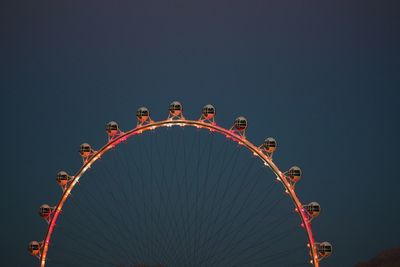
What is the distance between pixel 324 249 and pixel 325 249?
0.12 ft

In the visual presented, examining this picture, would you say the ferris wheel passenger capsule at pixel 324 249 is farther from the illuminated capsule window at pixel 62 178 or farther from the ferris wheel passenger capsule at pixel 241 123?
the illuminated capsule window at pixel 62 178

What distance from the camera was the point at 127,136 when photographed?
23516mm

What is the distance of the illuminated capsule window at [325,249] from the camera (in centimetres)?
1983

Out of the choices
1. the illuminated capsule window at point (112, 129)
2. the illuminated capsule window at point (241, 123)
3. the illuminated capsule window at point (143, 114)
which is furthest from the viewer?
the illuminated capsule window at point (112, 129)

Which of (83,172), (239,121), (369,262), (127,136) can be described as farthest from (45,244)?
(369,262)

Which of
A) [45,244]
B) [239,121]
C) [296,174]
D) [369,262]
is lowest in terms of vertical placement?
[369,262]

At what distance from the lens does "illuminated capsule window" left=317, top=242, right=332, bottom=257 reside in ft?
65.1

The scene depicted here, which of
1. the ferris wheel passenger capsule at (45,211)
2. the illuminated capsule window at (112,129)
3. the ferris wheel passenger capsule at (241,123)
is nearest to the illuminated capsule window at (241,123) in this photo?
the ferris wheel passenger capsule at (241,123)

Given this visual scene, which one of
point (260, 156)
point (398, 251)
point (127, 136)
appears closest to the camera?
point (260, 156)

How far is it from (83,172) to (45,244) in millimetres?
3613

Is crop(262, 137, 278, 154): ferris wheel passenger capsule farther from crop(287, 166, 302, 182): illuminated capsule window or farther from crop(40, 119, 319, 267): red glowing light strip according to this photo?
crop(287, 166, 302, 182): illuminated capsule window

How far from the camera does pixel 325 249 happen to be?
1986 cm

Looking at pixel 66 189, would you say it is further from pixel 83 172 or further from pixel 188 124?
pixel 188 124

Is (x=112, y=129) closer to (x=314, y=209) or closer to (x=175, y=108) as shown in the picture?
(x=175, y=108)
